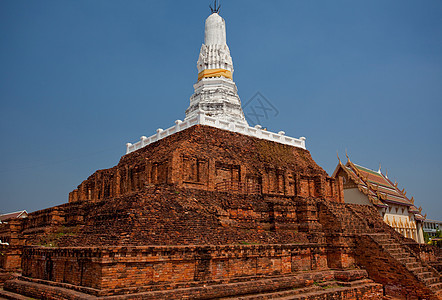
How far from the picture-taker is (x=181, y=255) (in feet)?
37.5

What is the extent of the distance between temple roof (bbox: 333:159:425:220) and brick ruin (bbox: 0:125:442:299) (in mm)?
5518

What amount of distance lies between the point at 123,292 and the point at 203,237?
3627 mm

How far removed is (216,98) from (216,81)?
1.72 m

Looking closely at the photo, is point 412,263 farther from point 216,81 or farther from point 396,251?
point 216,81

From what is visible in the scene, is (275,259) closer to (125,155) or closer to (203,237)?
(203,237)

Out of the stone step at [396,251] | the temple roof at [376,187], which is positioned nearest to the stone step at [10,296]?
the stone step at [396,251]

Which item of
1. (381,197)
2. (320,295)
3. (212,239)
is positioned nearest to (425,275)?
(320,295)

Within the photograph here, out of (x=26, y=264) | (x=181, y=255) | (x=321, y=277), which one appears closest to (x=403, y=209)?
(x=321, y=277)

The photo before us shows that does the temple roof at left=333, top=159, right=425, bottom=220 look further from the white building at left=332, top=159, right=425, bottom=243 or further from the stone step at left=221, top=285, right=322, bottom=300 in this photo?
the stone step at left=221, top=285, right=322, bottom=300

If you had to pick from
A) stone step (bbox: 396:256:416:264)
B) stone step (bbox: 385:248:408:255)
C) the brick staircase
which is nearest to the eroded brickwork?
the brick staircase

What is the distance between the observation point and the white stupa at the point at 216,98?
2276cm

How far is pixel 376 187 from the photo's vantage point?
29.5m

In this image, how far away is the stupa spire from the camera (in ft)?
85.3

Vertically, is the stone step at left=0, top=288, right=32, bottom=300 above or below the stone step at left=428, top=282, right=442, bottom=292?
above
